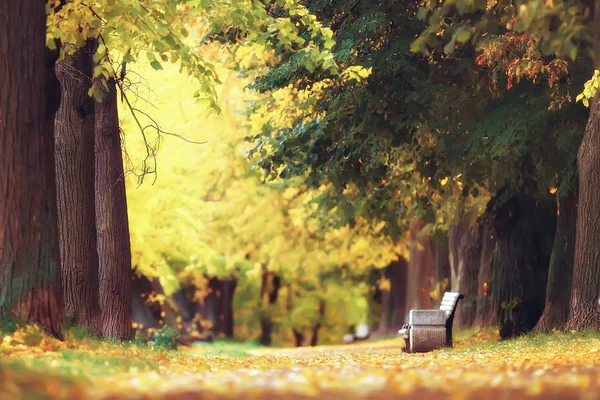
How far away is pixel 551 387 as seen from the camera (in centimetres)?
755

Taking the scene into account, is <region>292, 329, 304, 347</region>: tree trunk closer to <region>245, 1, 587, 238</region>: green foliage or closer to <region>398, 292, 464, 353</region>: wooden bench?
<region>245, 1, 587, 238</region>: green foliage

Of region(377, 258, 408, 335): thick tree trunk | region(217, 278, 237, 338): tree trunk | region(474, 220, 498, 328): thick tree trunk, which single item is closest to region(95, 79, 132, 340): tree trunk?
region(474, 220, 498, 328): thick tree trunk

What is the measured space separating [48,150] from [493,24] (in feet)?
19.5

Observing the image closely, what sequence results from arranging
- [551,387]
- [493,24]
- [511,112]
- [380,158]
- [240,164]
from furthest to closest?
[240,164] → [380,158] → [511,112] → [493,24] → [551,387]

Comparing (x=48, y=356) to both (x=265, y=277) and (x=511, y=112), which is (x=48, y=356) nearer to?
(x=511, y=112)

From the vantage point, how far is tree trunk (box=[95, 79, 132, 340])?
54.7 ft

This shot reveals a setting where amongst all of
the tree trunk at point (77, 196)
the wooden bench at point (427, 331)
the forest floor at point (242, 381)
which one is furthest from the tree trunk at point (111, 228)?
the wooden bench at point (427, 331)

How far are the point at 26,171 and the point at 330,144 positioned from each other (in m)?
10.3

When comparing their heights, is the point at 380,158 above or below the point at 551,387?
above

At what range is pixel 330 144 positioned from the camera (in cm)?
2169

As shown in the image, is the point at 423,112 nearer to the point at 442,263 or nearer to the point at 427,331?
the point at 427,331

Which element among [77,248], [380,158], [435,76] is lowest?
[77,248]

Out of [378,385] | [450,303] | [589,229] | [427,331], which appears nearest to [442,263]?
[450,303]

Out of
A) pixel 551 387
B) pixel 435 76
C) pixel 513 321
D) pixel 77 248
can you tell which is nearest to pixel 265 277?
pixel 513 321
